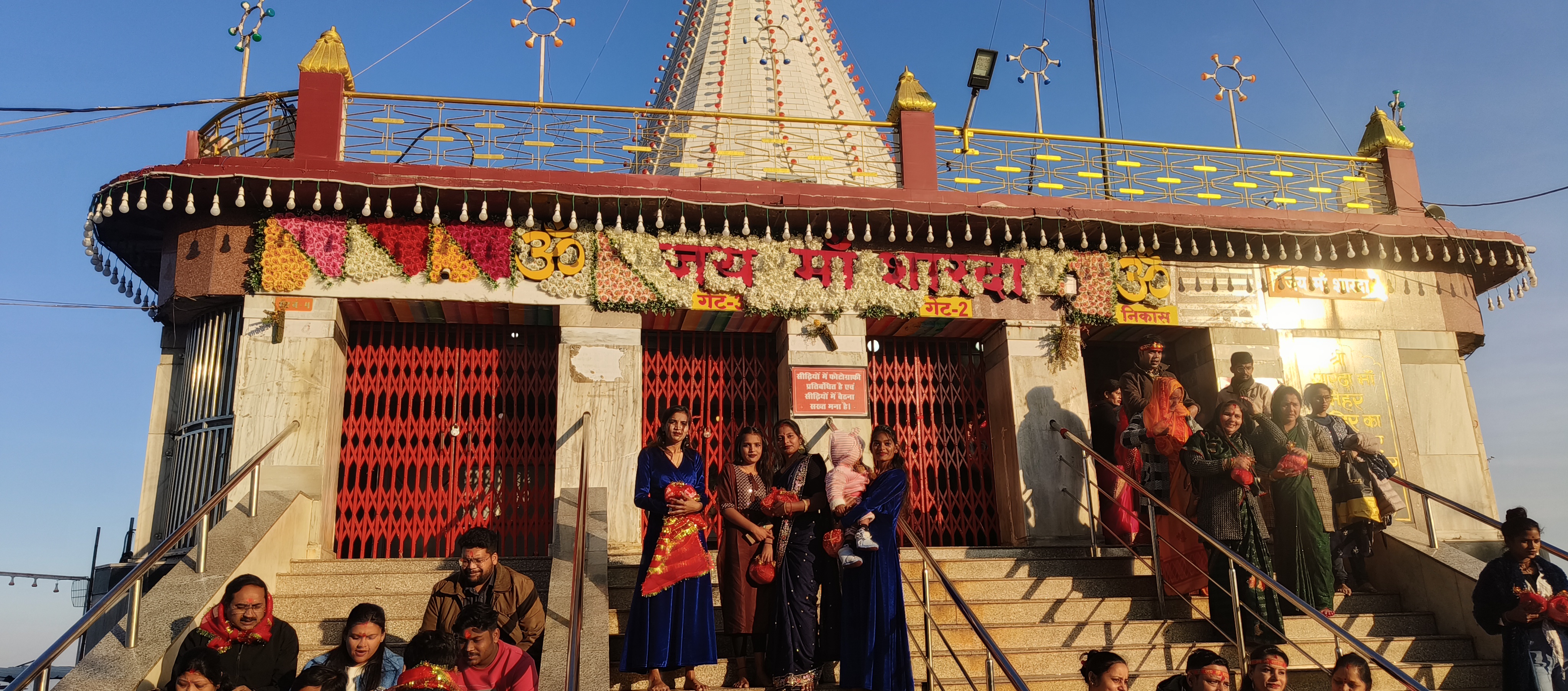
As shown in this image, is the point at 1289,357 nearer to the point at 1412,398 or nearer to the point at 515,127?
the point at 1412,398

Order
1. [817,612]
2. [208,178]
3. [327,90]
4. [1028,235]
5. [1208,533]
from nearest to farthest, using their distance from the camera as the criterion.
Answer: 1. [817,612]
2. [1208,533]
3. [208,178]
4. [327,90]
5. [1028,235]

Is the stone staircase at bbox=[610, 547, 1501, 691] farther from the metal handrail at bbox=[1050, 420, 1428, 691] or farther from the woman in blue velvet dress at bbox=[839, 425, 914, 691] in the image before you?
the woman in blue velvet dress at bbox=[839, 425, 914, 691]

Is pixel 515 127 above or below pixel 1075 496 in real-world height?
above

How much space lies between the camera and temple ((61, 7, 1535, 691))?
10.1 metres

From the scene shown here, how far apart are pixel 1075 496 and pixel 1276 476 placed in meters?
2.49

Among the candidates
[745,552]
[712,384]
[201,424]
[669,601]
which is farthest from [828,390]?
[201,424]

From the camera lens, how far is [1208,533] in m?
8.28

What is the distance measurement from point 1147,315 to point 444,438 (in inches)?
278

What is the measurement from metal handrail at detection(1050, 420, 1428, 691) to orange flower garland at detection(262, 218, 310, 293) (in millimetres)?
7113

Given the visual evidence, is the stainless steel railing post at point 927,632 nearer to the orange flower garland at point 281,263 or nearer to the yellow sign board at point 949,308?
the yellow sign board at point 949,308

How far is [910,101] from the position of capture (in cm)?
1177

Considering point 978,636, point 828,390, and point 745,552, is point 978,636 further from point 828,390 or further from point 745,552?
point 828,390

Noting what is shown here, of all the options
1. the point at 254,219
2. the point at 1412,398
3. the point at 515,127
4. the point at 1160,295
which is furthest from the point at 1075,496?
the point at 254,219

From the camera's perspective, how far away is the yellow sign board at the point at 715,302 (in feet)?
35.1
